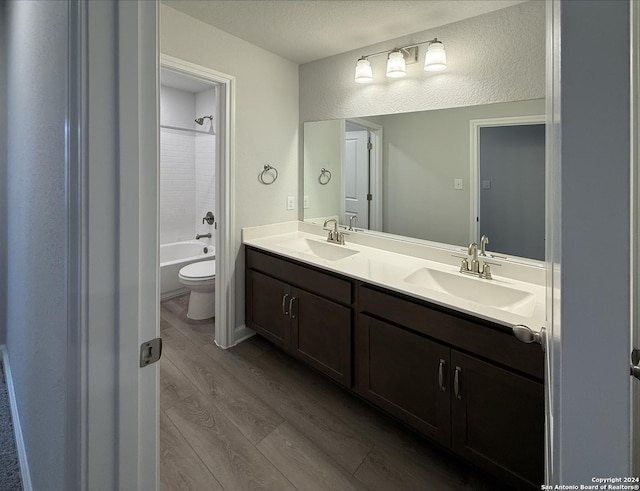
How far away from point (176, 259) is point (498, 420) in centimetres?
384

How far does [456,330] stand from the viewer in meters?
1.43

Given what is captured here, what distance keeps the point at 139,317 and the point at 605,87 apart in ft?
2.63

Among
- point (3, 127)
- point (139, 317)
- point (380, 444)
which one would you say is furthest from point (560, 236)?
point (3, 127)

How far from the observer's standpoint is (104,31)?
59cm

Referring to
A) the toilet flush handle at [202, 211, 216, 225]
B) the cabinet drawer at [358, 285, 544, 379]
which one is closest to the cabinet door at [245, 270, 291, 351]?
the cabinet drawer at [358, 285, 544, 379]

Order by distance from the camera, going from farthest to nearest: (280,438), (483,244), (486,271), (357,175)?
(357,175) → (483,244) → (486,271) → (280,438)

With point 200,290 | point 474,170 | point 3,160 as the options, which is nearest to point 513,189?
point 474,170

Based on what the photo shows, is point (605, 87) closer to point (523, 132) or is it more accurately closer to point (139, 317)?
point (139, 317)

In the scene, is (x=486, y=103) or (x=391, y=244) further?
(x=391, y=244)

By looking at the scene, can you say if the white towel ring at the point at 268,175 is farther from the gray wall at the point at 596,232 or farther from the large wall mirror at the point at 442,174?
the gray wall at the point at 596,232

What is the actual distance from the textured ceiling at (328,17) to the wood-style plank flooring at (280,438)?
2.25m

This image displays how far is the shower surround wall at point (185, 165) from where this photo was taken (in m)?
3.96

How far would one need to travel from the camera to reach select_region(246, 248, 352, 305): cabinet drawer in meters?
1.91

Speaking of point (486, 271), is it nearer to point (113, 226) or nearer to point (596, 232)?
point (596, 232)
